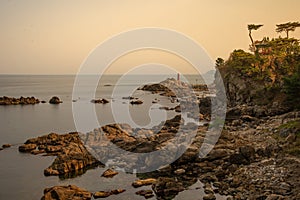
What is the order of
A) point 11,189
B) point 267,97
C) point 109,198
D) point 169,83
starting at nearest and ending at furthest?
point 109,198 → point 11,189 → point 267,97 → point 169,83

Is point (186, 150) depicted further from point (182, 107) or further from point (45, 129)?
point (182, 107)

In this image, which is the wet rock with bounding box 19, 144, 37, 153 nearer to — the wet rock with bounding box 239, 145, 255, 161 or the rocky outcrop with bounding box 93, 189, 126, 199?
the rocky outcrop with bounding box 93, 189, 126, 199

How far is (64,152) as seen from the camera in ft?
86.1

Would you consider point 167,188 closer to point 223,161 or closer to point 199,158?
point 199,158

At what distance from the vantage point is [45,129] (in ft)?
137

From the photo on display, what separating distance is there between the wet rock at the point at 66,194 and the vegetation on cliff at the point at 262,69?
27.4 meters

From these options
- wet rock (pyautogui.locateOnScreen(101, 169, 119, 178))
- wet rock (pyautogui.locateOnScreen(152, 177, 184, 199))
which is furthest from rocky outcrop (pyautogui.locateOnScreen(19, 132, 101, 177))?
wet rock (pyautogui.locateOnScreen(152, 177, 184, 199))

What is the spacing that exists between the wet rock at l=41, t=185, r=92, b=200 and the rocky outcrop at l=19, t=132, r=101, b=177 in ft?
15.0

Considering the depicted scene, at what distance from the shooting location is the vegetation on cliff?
41.5 m

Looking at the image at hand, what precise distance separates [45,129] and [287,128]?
29.7 meters

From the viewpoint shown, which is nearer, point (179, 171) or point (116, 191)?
point (116, 191)

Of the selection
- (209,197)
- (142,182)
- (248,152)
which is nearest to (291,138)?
(248,152)

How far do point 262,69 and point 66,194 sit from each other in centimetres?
3510

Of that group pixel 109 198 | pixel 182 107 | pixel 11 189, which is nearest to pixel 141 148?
pixel 109 198
